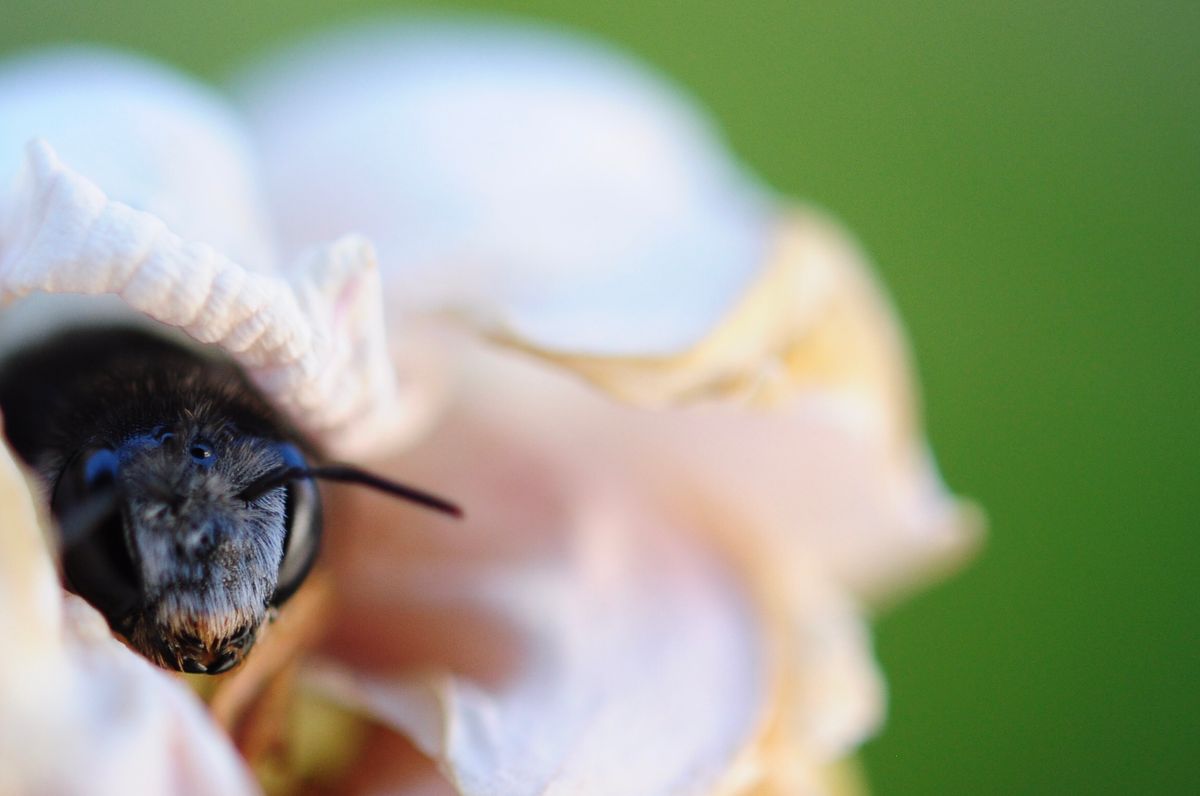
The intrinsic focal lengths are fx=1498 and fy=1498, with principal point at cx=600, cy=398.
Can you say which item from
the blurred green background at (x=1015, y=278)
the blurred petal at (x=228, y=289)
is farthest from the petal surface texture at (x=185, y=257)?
the blurred green background at (x=1015, y=278)

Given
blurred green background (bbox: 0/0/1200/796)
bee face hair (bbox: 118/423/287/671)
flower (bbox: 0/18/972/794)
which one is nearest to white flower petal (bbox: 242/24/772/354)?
flower (bbox: 0/18/972/794)

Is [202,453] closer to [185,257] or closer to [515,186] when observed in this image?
[185,257]

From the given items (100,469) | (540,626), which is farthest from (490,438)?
(100,469)

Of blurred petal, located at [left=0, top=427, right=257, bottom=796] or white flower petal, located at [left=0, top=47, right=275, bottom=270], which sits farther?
white flower petal, located at [left=0, top=47, right=275, bottom=270]

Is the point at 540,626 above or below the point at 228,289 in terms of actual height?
below

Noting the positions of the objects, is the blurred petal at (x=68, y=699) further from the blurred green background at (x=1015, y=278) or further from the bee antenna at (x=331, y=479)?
the blurred green background at (x=1015, y=278)

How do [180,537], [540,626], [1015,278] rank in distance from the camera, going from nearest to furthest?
[180,537], [540,626], [1015,278]

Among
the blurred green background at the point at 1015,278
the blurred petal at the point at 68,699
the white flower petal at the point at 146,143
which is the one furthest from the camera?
the blurred green background at the point at 1015,278

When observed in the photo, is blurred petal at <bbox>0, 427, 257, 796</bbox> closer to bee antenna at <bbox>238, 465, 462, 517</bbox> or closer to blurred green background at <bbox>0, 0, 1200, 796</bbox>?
bee antenna at <bbox>238, 465, 462, 517</bbox>

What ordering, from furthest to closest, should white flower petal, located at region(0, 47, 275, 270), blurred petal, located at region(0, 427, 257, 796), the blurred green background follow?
the blurred green background → white flower petal, located at region(0, 47, 275, 270) → blurred petal, located at region(0, 427, 257, 796)
